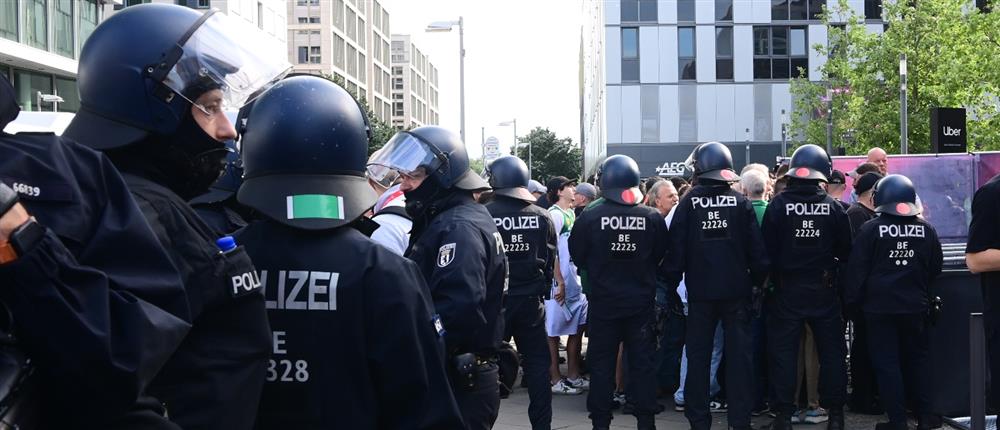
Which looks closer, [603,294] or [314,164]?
[314,164]

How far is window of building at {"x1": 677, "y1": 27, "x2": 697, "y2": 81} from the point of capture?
48156 millimetres

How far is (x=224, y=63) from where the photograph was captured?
7.97 ft

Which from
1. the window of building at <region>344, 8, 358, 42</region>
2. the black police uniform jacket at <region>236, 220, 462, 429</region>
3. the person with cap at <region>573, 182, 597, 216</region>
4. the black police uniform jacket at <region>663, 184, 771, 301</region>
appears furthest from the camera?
the window of building at <region>344, 8, 358, 42</region>

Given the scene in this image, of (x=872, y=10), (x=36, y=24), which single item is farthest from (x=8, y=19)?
(x=872, y=10)

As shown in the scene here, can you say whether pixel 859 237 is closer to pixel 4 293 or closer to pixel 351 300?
pixel 351 300

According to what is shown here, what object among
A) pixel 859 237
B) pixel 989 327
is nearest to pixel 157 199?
pixel 989 327

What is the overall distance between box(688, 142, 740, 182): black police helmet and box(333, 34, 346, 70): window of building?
102684mm

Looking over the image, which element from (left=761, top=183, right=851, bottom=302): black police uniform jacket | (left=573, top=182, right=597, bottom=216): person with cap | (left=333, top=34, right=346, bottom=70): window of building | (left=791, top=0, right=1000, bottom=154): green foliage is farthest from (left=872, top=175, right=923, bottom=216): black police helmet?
(left=333, top=34, right=346, bottom=70): window of building

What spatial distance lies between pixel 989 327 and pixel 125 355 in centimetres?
416

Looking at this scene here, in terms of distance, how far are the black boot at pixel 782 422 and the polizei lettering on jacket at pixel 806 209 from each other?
5.18ft

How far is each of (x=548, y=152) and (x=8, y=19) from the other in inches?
1679

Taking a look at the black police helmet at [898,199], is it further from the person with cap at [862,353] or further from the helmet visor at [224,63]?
the helmet visor at [224,63]

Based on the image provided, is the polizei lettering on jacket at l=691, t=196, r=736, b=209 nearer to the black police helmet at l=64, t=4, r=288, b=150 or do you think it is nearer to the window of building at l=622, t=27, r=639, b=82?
the black police helmet at l=64, t=4, r=288, b=150

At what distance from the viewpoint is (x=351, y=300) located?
258 centimetres
